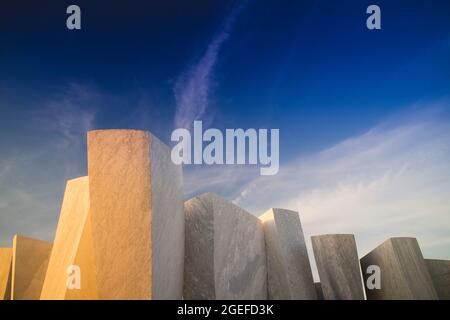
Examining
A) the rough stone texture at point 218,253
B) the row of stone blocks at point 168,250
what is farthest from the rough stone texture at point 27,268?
the rough stone texture at point 218,253

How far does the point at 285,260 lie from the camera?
4754 millimetres

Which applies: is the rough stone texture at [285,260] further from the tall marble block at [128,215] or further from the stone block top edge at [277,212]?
the tall marble block at [128,215]

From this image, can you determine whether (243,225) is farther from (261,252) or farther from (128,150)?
(128,150)

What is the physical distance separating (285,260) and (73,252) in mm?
2481

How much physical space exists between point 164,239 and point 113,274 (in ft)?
1.67

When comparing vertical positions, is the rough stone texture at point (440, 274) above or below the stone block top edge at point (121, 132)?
below

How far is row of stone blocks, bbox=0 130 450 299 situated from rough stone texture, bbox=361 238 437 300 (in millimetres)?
13

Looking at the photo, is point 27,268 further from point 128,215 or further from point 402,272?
point 402,272

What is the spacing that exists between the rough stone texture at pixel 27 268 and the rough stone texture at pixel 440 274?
5748 mm

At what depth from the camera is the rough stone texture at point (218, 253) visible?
12.9 ft

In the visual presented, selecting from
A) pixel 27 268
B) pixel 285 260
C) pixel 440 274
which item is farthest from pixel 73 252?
pixel 440 274

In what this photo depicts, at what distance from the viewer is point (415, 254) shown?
497cm

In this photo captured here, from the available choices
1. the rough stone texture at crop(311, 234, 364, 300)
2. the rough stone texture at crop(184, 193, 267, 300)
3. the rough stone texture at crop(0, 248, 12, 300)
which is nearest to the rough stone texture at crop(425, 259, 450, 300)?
the rough stone texture at crop(311, 234, 364, 300)
